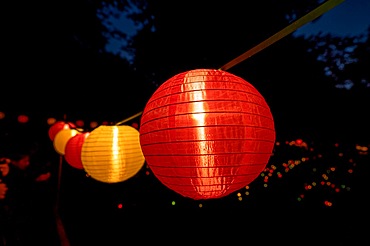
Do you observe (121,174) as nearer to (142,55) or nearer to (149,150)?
(149,150)

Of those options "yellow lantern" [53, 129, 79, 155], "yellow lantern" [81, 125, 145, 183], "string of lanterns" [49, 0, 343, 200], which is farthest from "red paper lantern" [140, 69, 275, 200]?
"yellow lantern" [53, 129, 79, 155]

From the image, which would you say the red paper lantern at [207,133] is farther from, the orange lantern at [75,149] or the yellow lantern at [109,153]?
the orange lantern at [75,149]

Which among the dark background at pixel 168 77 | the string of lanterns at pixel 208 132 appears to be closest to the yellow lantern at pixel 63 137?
the dark background at pixel 168 77

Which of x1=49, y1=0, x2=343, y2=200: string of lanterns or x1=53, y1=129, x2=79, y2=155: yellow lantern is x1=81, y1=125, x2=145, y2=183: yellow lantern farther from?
x1=53, y1=129, x2=79, y2=155: yellow lantern

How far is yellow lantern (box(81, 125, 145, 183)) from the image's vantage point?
88.3 inches

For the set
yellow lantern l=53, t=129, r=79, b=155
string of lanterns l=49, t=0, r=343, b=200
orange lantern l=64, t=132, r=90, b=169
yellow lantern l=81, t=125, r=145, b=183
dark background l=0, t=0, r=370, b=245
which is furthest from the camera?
dark background l=0, t=0, r=370, b=245

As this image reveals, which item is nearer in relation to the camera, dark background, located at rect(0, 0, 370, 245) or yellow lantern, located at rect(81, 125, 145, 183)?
yellow lantern, located at rect(81, 125, 145, 183)

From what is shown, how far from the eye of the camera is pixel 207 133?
3.71ft

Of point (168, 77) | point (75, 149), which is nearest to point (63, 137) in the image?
point (75, 149)

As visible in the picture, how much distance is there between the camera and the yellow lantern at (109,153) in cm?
224

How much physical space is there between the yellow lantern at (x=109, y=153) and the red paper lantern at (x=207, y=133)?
1024 mm

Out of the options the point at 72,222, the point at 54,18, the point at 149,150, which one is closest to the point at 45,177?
the point at 72,222

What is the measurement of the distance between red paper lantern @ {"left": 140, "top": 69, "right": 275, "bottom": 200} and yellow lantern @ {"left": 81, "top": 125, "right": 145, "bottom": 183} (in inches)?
40.3

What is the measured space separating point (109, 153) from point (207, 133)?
1.40 m
